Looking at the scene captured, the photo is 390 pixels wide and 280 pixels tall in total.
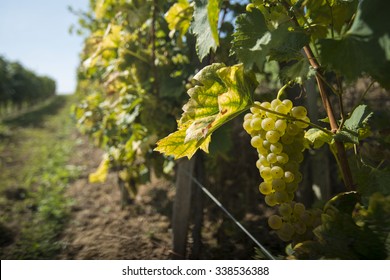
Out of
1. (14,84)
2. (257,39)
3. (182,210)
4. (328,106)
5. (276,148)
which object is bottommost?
(182,210)

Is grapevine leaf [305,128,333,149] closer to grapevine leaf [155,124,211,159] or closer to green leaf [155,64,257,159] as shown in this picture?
green leaf [155,64,257,159]

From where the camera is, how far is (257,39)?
811 mm

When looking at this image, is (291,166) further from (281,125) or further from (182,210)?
(182,210)

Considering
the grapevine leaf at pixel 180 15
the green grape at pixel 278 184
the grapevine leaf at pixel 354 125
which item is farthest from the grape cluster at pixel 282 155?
the grapevine leaf at pixel 180 15

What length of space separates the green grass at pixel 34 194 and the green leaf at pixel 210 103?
76.1 inches

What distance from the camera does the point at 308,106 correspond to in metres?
1.49

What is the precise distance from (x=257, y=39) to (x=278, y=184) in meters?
0.40

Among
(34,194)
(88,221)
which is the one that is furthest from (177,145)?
(34,194)

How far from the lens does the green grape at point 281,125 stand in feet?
2.98

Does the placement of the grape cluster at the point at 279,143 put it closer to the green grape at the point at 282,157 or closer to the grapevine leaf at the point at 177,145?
the green grape at the point at 282,157

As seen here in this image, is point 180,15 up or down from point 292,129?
up

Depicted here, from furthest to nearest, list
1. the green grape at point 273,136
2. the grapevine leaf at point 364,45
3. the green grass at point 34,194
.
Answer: the green grass at point 34,194 < the green grape at point 273,136 < the grapevine leaf at point 364,45

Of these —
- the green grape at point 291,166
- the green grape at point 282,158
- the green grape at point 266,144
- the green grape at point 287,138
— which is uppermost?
the green grape at point 287,138
